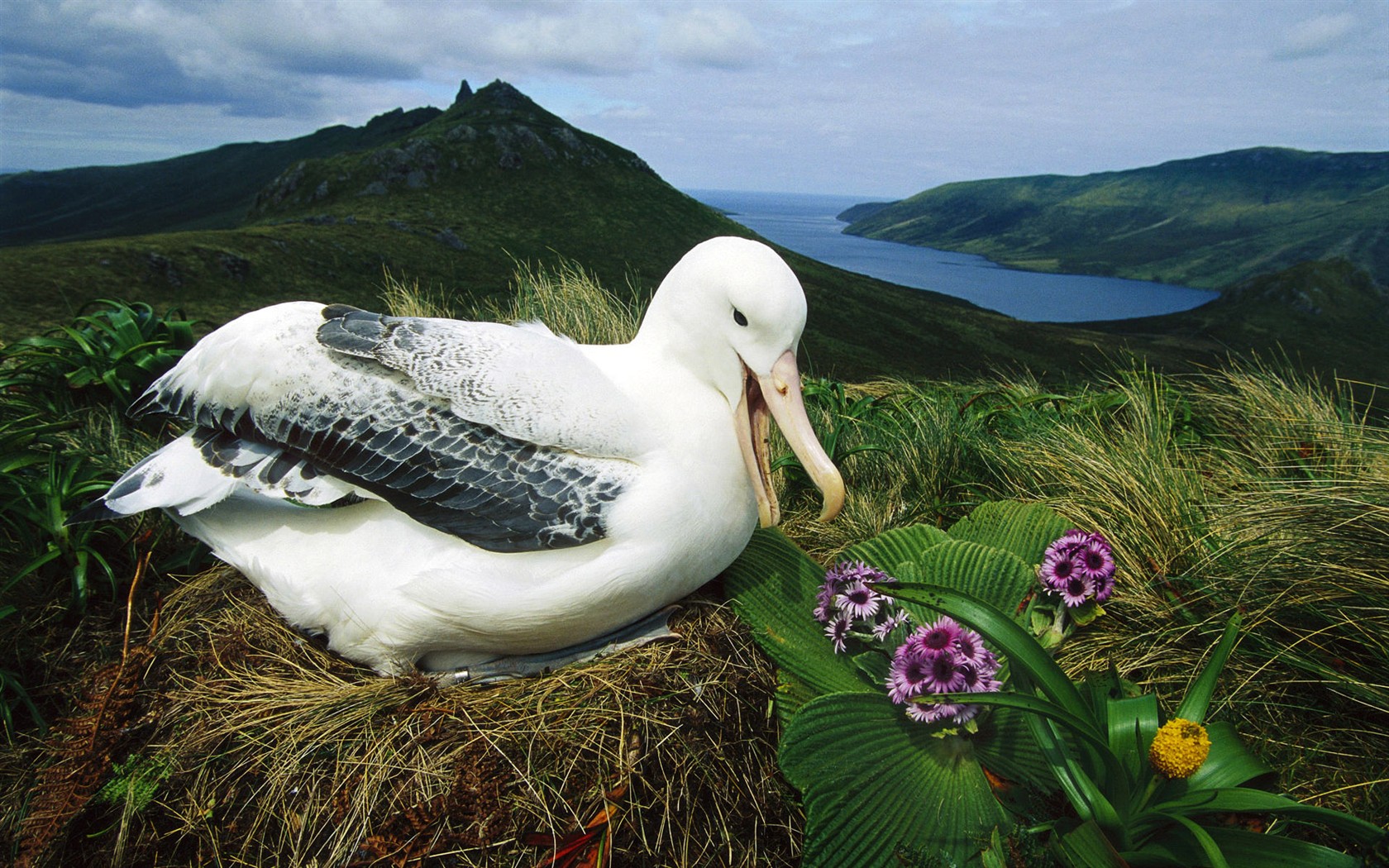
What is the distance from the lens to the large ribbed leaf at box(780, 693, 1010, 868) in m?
2.03

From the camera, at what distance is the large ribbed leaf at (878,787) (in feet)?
6.65

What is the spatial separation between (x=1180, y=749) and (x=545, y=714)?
1.70 meters

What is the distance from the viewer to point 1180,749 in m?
1.70

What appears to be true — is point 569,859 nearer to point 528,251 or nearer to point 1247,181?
point 528,251

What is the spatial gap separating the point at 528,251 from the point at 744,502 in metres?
22.5

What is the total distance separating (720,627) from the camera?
2578 millimetres

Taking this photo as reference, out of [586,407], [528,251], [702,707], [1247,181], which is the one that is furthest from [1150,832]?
[1247,181]

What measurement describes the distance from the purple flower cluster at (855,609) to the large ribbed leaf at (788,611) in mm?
63

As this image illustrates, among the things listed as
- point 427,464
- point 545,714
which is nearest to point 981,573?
point 545,714

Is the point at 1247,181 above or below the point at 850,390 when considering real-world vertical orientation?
above

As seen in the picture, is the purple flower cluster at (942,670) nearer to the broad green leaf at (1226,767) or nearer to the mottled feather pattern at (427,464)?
the broad green leaf at (1226,767)

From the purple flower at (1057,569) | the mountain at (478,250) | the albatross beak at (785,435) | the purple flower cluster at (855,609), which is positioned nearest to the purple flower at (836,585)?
the purple flower cluster at (855,609)

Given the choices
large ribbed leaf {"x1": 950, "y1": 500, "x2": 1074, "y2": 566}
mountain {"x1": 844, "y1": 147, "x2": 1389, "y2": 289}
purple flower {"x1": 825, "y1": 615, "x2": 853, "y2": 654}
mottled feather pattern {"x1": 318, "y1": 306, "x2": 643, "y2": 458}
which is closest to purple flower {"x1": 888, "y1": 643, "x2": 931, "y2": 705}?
purple flower {"x1": 825, "y1": 615, "x2": 853, "y2": 654}

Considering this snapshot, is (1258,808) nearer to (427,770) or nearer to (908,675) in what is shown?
(908,675)
